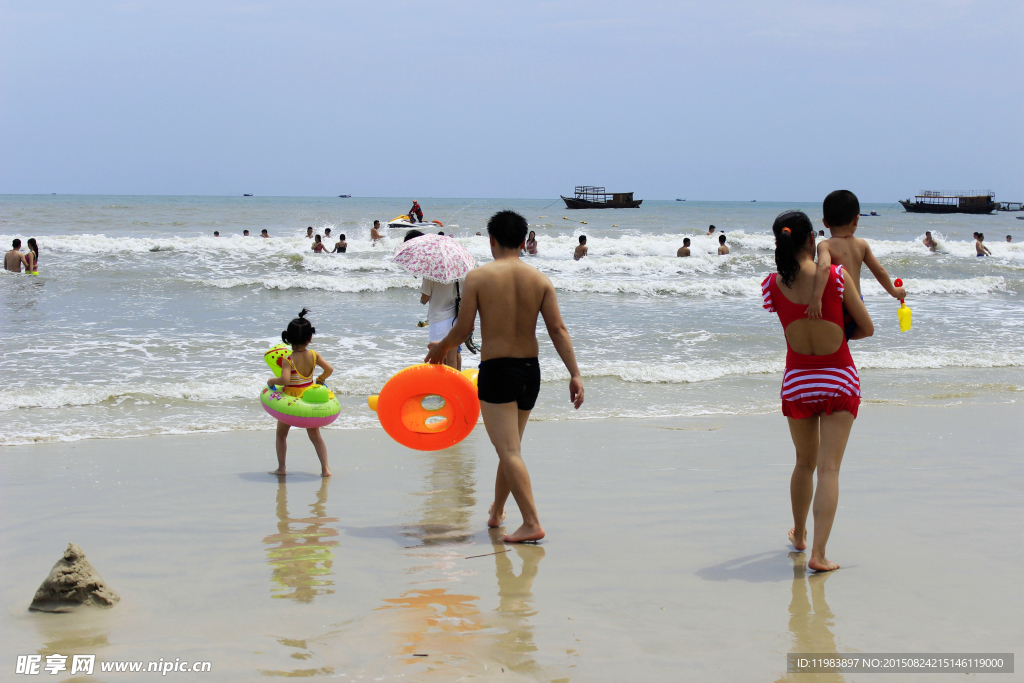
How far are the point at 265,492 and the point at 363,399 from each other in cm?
300

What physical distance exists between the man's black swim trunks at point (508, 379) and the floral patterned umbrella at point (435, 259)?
1680 mm

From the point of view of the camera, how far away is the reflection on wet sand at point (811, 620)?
2461 millimetres

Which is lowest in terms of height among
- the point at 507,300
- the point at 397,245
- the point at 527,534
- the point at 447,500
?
the point at 447,500

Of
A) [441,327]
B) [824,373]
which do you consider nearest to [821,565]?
[824,373]

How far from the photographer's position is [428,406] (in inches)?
164

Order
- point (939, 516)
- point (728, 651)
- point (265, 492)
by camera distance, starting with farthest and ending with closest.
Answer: point (265, 492)
point (939, 516)
point (728, 651)

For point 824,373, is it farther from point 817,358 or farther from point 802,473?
point 802,473

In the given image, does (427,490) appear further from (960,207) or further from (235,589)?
(960,207)

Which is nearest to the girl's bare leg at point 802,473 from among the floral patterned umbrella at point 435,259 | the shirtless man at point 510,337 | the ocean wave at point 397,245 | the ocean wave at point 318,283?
the shirtless man at point 510,337

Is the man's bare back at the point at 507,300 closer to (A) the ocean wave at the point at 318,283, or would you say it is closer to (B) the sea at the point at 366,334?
(B) the sea at the point at 366,334

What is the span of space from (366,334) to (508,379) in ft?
24.6

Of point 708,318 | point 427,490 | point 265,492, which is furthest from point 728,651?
point 708,318

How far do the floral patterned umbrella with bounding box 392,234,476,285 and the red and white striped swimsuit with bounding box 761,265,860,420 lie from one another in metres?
2.50

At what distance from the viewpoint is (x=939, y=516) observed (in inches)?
157
